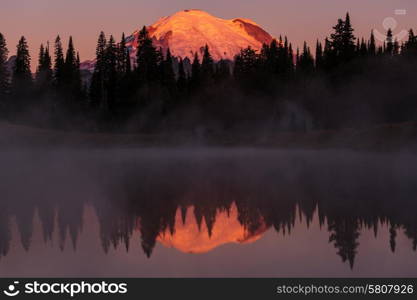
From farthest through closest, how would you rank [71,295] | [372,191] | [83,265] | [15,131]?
1. [15,131]
2. [372,191]
3. [83,265]
4. [71,295]

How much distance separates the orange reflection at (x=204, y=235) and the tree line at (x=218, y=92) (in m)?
70.3

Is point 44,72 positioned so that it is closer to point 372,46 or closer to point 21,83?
point 21,83

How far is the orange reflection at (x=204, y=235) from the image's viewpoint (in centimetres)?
1128

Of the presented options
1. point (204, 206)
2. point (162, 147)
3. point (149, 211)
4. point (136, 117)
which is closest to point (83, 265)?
point (149, 211)

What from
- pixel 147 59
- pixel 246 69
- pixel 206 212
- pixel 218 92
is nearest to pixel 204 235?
pixel 206 212

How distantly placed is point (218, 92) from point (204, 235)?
80.5m

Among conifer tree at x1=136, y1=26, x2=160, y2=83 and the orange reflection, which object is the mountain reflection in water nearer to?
the orange reflection

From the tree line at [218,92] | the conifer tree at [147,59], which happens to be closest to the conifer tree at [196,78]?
the tree line at [218,92]

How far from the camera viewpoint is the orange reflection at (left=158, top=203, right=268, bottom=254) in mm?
11281

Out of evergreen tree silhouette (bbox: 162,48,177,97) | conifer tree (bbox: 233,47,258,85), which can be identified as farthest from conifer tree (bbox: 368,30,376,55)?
evergreen tree silhouette (bbox: 162,48,177,97)

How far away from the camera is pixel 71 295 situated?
26.5ft

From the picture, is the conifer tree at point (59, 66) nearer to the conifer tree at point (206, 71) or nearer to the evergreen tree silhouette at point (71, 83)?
the evergreen tree silhouette at point (71, 83)

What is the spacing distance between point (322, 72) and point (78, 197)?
7961 centimetres

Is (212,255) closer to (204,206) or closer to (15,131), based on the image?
(204,206)
